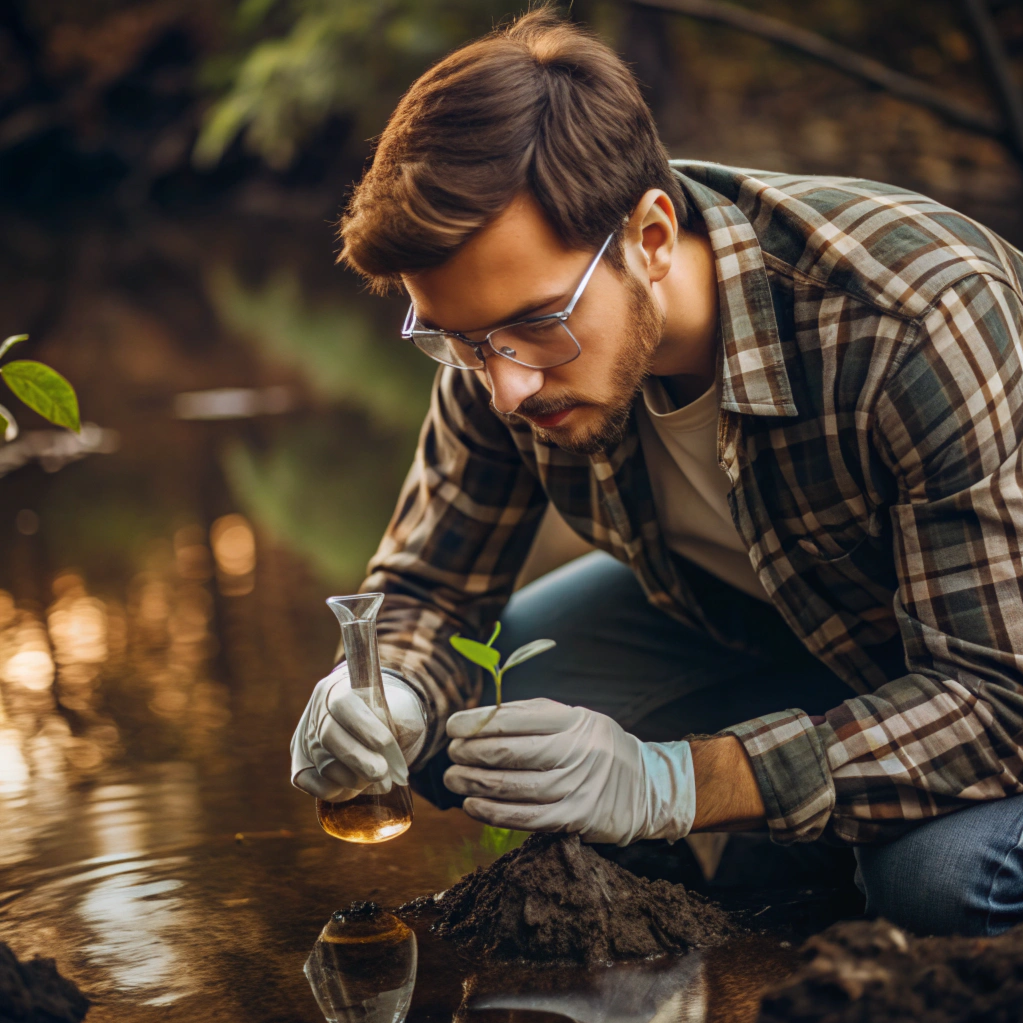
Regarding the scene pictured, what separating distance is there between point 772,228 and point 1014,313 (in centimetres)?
34

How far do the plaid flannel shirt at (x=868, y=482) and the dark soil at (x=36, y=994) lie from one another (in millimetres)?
643

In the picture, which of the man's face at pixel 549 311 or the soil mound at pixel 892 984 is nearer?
the soil mound at pixel 892 984

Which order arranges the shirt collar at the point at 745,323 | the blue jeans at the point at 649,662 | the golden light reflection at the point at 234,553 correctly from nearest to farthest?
1. the shirt collar at the point at 745,323
2. the blue jeans at the point at 649,662
3. the golden light reflection at the point at 234,553

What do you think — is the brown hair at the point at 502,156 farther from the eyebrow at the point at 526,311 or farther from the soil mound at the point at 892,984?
the soil mound at the point at 892,984

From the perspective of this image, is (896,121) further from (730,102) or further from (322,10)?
(322,10)

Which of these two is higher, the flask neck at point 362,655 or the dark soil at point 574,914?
the flask neck at point 362,655

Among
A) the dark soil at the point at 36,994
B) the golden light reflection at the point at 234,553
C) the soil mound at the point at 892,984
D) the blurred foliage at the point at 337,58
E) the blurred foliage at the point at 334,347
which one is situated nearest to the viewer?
the soil mound at the point at 892,984

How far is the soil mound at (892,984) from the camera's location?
962 mm

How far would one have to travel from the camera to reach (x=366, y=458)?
4.48 meters

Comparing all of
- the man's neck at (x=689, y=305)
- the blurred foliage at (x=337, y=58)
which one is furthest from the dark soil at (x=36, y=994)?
the blurred foliage at (x=337, y=58)

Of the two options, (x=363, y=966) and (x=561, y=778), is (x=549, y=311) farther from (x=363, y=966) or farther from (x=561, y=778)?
(x=363, y=966)

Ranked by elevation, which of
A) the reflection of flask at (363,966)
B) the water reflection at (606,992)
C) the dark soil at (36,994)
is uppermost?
the dark soil at (36,994)

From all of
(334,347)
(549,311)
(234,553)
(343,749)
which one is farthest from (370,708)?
(334,347)

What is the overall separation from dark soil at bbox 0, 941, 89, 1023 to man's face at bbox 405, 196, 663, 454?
2.80ft
